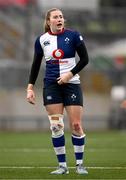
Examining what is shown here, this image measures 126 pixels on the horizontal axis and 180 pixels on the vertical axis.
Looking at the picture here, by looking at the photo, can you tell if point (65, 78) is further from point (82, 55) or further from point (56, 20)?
point (56, 20)

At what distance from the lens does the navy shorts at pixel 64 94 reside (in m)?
13.2

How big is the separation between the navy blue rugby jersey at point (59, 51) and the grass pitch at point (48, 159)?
1.43 meters

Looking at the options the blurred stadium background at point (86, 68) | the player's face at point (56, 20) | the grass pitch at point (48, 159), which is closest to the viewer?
the grass pitch at point (48, 159)

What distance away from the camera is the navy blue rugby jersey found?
1321 centimetres

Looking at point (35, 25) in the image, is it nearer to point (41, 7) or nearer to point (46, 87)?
point (41, 7)

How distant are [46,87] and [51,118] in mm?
481

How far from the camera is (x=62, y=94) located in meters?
13.3

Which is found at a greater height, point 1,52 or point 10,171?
point 10,171

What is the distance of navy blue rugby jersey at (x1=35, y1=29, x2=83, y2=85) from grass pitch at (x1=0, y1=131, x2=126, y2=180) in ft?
4.69

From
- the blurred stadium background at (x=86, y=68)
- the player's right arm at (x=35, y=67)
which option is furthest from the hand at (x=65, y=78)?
the blurred stadium background at (x=86, y=68)

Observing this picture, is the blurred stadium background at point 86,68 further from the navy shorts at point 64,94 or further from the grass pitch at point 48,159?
the navy shorts at point 64,94

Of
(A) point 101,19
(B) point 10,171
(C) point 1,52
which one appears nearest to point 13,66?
(C) point 1,52

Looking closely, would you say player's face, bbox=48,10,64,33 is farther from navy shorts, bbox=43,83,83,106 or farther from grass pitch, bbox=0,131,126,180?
grass pitch, bbox=0,131,126,180

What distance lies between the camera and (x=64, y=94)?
43.5 feet
